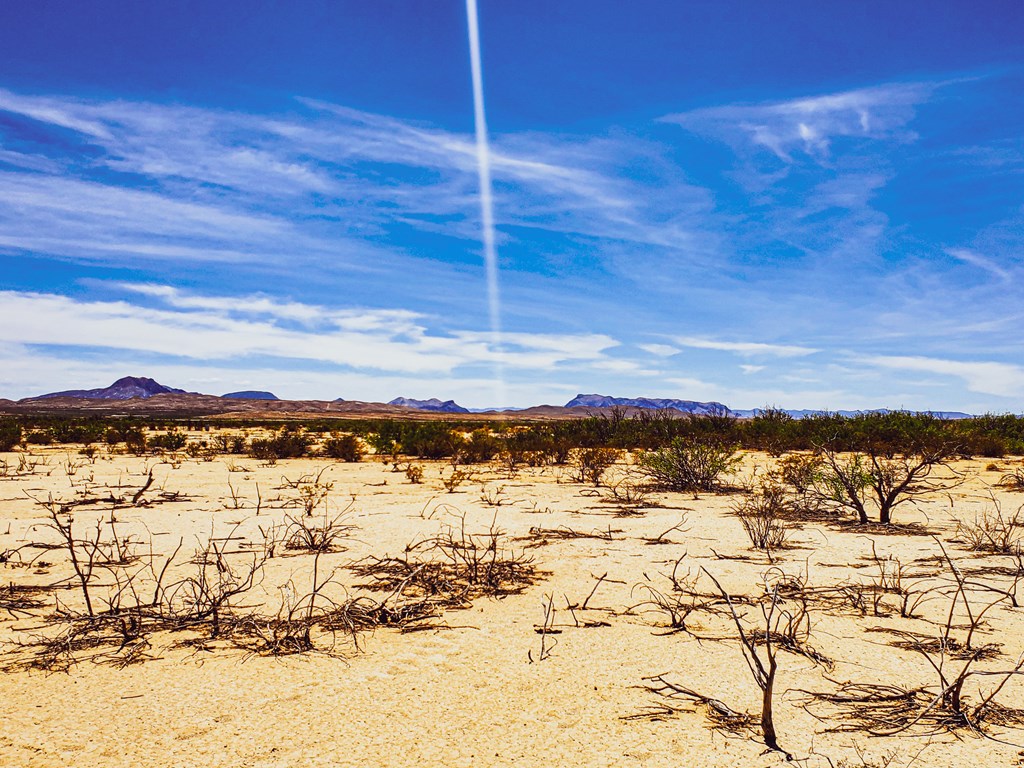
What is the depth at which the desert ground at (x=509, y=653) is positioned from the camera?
3.12 metres

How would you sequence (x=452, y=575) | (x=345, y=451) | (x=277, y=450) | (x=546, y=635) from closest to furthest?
(x=546, y=635) < (x=452, y=575) < (x=345, y=451) < (x=277, y=450)


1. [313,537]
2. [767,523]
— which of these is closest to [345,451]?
[313,537]

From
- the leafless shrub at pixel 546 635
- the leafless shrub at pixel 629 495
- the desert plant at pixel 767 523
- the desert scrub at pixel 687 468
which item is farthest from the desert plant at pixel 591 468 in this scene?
the leafless shrub at pixel 546 635

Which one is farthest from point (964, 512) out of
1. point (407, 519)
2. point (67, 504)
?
point (67, 504)

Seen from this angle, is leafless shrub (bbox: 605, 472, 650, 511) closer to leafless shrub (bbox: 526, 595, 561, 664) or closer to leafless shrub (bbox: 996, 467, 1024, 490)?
leafless shrub (bbox: 526, 595, 561, 664)

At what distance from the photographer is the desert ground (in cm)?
312

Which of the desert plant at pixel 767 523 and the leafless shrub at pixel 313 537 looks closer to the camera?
the leafless shrub at pixel 313 537

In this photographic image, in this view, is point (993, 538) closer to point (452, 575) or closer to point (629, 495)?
point (629, 495)

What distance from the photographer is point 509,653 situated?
13.9 ft

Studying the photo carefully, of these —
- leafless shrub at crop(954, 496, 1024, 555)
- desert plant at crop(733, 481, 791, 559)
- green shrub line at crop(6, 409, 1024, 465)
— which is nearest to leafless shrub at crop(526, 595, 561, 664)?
desert plant at crop(733, 481, 791, 559)

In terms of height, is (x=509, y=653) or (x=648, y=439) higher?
(x=648, y=439)

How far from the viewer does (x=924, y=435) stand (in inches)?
778

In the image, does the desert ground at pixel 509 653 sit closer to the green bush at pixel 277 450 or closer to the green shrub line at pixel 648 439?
the green shrub line at pixel 648 439

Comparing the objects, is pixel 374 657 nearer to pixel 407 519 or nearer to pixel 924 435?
pixel 407 519
